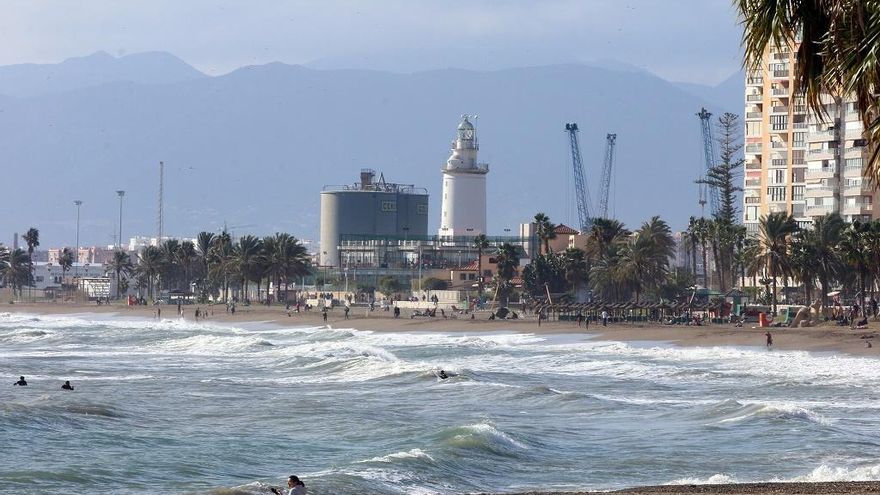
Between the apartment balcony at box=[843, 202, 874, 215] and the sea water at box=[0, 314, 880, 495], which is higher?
the apartment balcony at box=[843, 202, 874, 215]

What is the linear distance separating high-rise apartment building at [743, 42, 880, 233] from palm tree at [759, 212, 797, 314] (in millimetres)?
8210

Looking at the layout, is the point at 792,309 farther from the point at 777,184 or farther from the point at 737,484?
the point at 737,484

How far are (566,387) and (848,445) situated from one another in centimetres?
1631

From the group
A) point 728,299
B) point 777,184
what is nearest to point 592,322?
point 728,299

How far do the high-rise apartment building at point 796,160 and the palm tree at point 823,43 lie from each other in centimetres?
7728

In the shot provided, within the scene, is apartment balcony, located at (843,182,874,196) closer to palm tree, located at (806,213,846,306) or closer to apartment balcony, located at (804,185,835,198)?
apartment balcony, located at (804,185,835,198)

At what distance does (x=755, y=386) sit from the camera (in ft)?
143

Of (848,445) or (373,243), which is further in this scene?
(373,243)

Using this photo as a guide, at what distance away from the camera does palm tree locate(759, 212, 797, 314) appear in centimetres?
7856

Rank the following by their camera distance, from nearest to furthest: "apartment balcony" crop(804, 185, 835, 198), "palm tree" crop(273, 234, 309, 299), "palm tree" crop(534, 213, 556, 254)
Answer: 1. "apartment balcony" crop(804, 185, 835, 198)
2. "palm tree" crop(534, 213, 556, 254)
3. "palm tree" crop(273, 234, 309, 299)

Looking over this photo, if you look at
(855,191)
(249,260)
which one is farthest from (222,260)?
(855,191)

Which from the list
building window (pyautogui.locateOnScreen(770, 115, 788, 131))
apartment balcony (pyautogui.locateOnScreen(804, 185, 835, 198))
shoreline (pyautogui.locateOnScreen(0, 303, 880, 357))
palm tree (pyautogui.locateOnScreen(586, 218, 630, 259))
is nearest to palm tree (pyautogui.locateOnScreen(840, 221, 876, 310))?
shoreline (pyautogui.locateOnScreen(0, 303, 880, 357))

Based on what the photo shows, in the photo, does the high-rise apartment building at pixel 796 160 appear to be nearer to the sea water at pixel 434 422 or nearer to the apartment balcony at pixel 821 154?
the apartment balcony at pixel 821 154

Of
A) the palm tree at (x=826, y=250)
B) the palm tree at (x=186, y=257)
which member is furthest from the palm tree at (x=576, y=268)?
the palm tree at (x=186, y=257)
